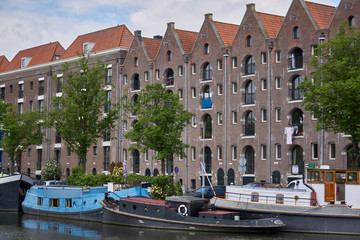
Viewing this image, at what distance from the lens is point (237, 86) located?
70.1 metres

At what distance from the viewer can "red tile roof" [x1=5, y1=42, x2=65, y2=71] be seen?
101 metres

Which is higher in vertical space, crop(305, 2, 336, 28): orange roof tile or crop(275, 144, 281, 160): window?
crop(305, 2, 336, 28): orange roof tile

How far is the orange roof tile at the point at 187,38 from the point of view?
257ft

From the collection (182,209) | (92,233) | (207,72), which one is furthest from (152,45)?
(92,233)

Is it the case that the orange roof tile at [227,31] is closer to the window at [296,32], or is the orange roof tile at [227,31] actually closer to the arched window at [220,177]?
the window at [296,32]

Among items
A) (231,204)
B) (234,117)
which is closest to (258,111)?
(234,117)

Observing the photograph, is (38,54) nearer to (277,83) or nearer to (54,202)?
(277,83)

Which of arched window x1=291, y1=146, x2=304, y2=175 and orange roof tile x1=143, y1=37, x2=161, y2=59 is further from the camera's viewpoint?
orange roof tile x1=143, y1=37, x2=161, y2=59

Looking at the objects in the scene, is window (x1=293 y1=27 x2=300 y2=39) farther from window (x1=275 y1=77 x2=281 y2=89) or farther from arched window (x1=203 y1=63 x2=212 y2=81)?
arched window (x1=203 y1=63 x2=212 y2=81)

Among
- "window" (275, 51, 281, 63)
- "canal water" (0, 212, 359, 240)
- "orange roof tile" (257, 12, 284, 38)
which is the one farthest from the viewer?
"orange roof tile" (257, 12, 284, 38)

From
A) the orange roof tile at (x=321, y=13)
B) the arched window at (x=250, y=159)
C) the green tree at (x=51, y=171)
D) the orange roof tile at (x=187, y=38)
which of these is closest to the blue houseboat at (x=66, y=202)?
the arched window at (x=250, y=159)

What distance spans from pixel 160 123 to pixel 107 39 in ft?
107

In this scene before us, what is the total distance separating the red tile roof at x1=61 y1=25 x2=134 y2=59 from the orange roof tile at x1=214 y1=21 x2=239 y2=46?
16.6 metres

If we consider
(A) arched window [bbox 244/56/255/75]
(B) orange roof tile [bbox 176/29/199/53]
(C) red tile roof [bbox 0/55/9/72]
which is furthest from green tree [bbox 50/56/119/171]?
(C) red tile roof [bbox 0/55/9/72]
